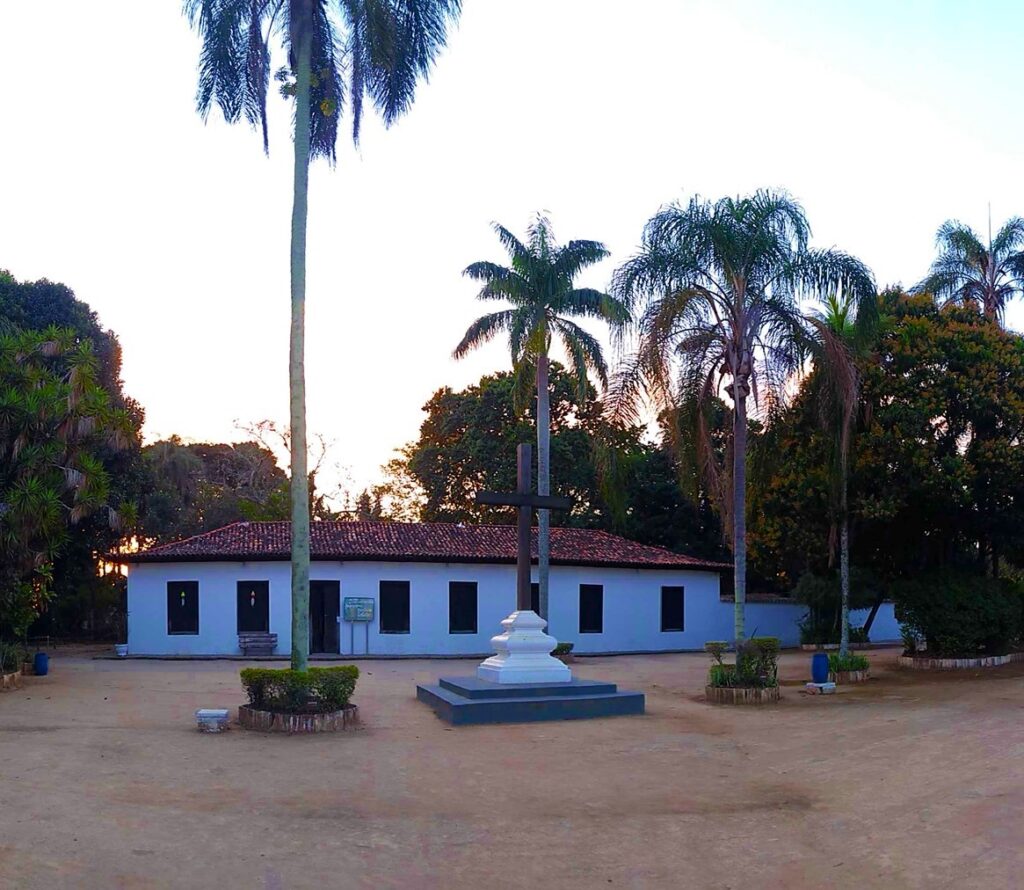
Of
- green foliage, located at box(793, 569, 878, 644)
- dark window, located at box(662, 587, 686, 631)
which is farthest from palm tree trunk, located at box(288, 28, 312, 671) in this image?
dark window, located at box(662, 587, 686, 631)

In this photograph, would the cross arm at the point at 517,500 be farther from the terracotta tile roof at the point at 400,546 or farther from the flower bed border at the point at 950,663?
the terracotta tile roof at the point at 400,546

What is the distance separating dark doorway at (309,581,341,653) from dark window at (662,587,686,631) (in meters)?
9.97

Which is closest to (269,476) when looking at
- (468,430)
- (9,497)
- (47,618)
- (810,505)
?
(468,430)

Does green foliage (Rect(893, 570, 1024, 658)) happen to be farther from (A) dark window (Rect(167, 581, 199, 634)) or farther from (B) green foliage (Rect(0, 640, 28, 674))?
(A) dark window (Rect(167, 581, 199, 634))

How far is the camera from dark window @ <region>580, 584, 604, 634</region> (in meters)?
30.0

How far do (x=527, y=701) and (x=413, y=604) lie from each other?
14.4 meters

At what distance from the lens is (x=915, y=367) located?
1962 cm

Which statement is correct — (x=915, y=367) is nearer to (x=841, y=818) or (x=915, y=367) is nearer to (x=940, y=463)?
(x=940, y=463)

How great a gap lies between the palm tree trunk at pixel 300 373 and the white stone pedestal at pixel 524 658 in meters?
2.89

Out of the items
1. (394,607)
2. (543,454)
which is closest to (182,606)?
(394,607)

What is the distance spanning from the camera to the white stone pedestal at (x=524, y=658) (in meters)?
15.0

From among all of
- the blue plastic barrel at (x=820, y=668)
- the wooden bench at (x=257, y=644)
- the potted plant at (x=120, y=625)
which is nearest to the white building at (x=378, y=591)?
the wooden bench at (x=257, y=644)

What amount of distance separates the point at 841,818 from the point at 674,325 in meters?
9.81

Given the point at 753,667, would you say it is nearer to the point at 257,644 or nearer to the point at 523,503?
the point at 523,503
